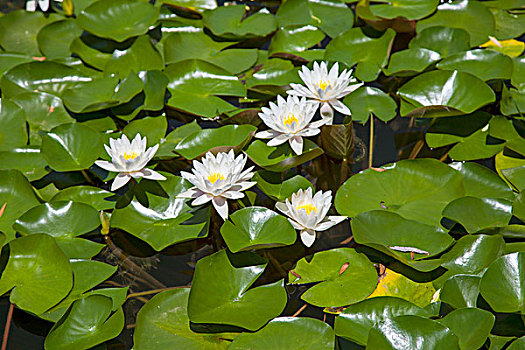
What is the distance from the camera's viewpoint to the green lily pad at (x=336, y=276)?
1.68 meters

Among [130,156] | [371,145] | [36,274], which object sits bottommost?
[36,274]

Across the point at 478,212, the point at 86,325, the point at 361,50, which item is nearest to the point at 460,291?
the point at 478,212

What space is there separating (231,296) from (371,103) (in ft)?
4.16

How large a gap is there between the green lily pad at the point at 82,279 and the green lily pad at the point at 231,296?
0.40m

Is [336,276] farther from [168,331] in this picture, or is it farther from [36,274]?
→ [36,274]

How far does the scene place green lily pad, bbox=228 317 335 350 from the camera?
59.3 inches

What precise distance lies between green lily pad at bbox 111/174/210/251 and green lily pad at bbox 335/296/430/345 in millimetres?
628

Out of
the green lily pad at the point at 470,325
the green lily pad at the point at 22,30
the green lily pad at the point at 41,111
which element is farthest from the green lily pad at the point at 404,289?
the green lily pad at the point at 22,30

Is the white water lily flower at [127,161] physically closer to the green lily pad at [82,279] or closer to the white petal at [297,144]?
the green lily pad at [82,279]

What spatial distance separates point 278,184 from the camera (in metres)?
2.05

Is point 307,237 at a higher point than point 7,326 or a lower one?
higher

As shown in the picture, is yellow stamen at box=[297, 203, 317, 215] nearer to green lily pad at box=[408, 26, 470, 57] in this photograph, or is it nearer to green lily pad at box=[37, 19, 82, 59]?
green lily pad at box=[408, 26, 470, 57]

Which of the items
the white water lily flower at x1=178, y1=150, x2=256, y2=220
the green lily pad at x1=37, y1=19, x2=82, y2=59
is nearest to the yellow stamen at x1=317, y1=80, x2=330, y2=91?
the white water lily flower at x1=178, y1=150, x2=256, y2=220

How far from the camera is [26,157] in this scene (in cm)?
224
